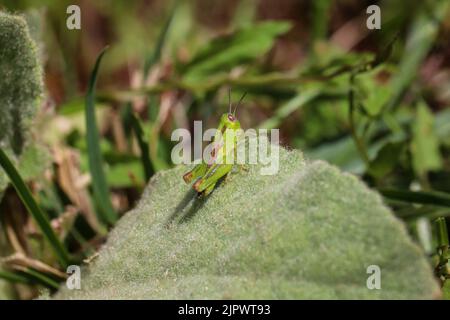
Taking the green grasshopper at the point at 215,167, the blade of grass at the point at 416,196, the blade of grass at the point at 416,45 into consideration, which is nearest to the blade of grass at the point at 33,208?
the green grasshopper at the point at 215,167

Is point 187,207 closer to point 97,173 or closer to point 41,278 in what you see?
point 41,278

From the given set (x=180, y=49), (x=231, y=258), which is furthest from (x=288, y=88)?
(x=231, y=258)

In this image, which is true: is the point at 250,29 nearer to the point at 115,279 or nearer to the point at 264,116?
the point at 264,116

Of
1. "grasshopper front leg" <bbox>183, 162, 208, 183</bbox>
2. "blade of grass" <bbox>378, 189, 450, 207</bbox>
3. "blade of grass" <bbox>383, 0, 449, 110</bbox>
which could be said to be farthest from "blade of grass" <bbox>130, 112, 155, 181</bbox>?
"blade of grass" <bbox>383, 0, 449, 110</bbox>

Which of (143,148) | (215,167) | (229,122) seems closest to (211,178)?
(215,167)

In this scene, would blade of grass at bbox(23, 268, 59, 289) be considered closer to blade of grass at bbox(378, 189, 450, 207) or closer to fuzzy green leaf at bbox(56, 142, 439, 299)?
fuzzy green leaf at bbox(56, 142, 439, 299)

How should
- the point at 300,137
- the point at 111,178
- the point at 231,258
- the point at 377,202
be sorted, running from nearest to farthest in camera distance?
the point at 377,202 < the point at 231,258 < the point at 111,178 < the point at 300,137
